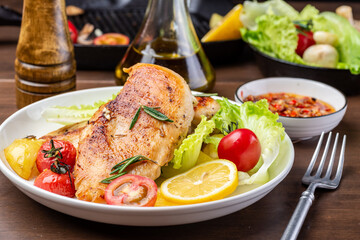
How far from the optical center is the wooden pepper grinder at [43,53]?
2266 millimetres

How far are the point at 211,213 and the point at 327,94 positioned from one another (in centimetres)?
139

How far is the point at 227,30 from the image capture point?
336 cm

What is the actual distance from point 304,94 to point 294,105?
0.60 ft

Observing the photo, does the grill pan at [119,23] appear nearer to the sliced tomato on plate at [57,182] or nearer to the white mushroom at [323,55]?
the white mushroom at [323,55]

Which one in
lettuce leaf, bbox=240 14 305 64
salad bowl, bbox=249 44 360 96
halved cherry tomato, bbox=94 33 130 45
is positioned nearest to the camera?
salad bowl, bbox=249 44 360 96

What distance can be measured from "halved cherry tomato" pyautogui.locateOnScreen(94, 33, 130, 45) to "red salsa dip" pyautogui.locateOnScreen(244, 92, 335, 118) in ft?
4.18

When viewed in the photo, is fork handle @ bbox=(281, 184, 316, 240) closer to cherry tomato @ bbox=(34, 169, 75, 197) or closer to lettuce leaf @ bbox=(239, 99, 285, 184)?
lettuce leaf @ bbox=(239, 99, 285, 184)

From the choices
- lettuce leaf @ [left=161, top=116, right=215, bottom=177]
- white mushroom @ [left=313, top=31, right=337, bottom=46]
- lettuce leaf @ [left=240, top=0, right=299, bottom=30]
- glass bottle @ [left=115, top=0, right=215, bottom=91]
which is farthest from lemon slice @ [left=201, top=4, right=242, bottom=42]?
lettuce leaf @ [left=161, top=116, right=215, bottom=177]

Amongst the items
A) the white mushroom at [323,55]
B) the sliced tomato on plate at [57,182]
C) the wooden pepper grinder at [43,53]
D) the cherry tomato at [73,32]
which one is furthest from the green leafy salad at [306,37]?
the sliced tomato on plate at [57,182]

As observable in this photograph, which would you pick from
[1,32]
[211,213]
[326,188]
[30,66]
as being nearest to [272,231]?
[211,213]

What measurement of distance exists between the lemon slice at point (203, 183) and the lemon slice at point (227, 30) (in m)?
1.74

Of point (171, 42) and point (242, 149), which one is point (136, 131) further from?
point (171, 42)

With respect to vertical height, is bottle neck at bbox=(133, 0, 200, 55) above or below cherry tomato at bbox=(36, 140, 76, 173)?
above

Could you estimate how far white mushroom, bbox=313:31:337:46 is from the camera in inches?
123
